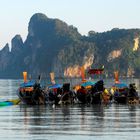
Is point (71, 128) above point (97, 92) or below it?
below

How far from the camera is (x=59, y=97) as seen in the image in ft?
187

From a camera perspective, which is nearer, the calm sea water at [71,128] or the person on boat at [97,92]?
the calm sea water at [71,128]

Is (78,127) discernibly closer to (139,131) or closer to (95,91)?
(139,131)

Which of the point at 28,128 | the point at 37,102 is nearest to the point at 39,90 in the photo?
the point at 37,102

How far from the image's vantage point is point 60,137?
90.8 feet

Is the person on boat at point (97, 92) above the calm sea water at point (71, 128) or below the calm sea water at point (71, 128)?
above

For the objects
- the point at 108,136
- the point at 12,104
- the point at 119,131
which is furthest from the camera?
the point at 12,104

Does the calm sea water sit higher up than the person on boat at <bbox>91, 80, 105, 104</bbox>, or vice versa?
the person on boat at <bbox>91, 80, 105, 104</bbox>

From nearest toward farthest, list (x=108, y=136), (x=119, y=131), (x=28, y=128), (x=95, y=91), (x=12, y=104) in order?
(x=108, y=136) < (x=119, y=131) < (x=28, y=128) < (x=95, y=91) < (x=12, y=104)

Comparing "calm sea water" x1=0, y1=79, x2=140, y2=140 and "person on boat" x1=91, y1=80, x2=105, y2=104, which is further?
"person on boat" x1=91, y1=80, x2=105, y2=104

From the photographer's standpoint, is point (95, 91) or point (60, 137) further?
point (95, 91)

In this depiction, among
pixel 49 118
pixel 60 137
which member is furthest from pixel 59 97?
pixel 60 137

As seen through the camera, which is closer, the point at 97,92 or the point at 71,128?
the point at 71,128

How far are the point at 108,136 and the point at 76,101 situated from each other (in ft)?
99.9
